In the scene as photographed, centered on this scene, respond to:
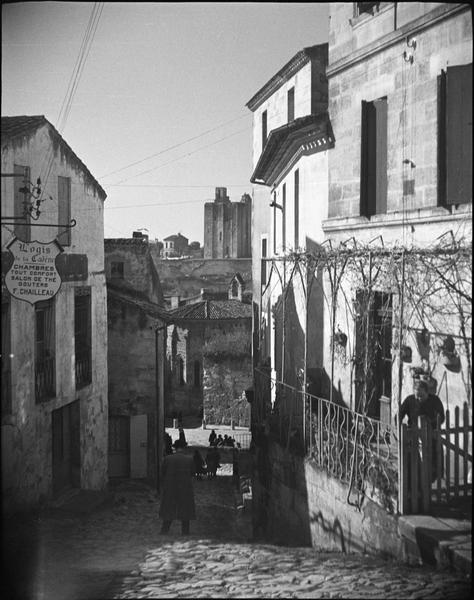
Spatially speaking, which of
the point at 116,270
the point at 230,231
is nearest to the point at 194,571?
the point at 116,270

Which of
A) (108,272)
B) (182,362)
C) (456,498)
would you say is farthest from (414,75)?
(182,362)

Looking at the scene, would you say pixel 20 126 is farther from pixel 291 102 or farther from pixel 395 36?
pixel 291 102

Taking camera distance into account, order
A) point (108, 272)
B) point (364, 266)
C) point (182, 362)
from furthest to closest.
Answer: point (182, 362)
point (108, 272)
point (364, 266)

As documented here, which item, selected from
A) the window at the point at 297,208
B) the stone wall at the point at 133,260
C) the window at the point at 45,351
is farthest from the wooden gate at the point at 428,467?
the stone wall at the point at 133,260

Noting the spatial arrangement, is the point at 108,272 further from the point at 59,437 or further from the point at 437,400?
the point at 437,400

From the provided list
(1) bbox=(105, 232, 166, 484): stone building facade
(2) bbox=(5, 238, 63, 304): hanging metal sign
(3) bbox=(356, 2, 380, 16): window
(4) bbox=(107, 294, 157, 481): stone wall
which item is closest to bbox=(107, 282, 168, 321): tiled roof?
(1) bbox=(105, 232, 166, 484): stone building facade

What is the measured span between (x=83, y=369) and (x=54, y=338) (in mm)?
2197

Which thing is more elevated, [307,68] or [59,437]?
[307,68]

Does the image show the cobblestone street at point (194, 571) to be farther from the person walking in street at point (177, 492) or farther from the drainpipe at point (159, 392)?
the drainpipe at point (159, 392)

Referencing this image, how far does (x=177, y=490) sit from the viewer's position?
1052cm

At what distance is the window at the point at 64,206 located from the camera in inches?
462

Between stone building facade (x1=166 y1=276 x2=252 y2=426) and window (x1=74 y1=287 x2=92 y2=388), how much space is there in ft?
61.9

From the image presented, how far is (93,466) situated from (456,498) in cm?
935

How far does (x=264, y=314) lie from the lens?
18516 mm
